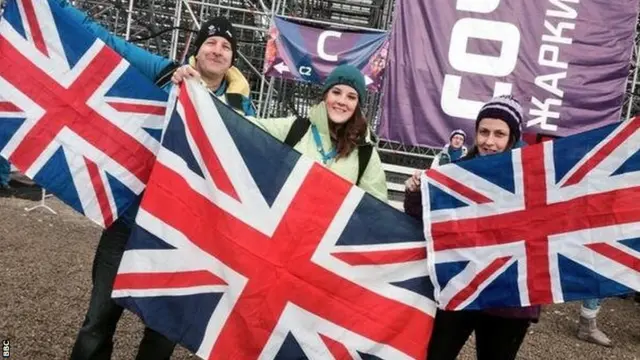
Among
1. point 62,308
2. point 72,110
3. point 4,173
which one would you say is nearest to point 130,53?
point 72,110

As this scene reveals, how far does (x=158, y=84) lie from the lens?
2.74 metres

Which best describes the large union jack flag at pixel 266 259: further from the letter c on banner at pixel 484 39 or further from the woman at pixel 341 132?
the letter c on banner at pixel 484 39

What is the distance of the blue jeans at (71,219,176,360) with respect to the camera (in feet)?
8.27

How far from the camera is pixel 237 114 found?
2574 millimetres

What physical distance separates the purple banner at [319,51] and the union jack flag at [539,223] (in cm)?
529

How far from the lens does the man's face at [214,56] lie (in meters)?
2.58

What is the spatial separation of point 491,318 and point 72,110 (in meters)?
2.12

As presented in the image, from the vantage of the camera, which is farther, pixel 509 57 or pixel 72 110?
pixel 509 57

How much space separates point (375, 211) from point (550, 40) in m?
5.86

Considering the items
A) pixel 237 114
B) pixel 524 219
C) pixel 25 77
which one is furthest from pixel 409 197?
pixel 25 77

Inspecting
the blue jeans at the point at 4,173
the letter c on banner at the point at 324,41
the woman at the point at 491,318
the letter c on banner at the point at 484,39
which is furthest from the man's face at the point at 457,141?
the blue jeans at the point at 4,173

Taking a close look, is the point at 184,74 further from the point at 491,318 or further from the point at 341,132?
the point at 491,318

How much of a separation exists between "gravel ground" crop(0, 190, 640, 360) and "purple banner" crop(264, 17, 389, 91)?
3.19 m

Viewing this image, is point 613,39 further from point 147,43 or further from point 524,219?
point 147,43
